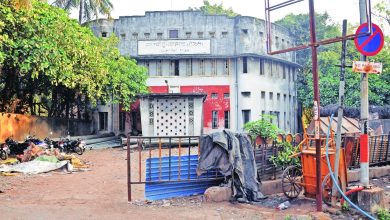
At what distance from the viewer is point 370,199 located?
6938mm

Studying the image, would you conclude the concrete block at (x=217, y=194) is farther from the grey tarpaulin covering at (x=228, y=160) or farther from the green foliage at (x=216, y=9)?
the green foliage at (x=216, y=9)

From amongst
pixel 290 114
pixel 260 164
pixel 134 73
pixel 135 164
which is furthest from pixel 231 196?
pixel 290 114

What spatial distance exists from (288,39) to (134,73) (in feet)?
57.2

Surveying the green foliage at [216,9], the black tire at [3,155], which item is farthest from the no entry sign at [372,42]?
the green foliage at [216,9]

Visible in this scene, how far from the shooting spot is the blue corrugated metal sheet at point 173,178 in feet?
25.6

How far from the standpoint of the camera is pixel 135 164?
1579cm

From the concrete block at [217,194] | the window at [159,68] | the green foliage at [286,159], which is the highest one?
the window at [159,68]

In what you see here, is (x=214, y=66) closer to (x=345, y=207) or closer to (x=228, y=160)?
(x=228, y=160)

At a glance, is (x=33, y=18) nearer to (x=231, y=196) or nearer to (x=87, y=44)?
(x=87, y=44)

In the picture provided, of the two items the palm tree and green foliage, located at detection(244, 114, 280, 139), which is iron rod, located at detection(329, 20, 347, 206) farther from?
the palm tree

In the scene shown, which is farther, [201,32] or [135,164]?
[201,32]

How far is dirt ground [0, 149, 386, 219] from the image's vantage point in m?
6.77

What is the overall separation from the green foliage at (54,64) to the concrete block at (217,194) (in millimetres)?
10084

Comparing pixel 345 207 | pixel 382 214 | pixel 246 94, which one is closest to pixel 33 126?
pixel 246 94
